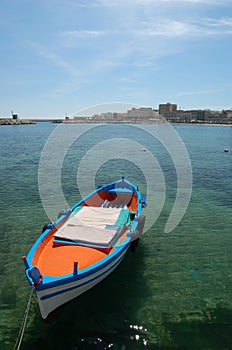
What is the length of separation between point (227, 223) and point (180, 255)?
4986mm

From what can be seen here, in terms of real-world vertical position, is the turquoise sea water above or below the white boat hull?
below

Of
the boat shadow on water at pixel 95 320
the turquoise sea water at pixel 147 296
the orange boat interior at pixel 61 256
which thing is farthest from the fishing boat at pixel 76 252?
the turquoise sea water at pixel 147 296

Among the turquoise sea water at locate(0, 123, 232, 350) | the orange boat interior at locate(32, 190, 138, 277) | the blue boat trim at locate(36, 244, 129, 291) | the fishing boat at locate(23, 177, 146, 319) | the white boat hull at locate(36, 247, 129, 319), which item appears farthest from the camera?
the orange boat interior at locate(32, 190, 138, 277)

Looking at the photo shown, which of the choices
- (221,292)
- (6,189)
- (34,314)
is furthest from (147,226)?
(6,189)

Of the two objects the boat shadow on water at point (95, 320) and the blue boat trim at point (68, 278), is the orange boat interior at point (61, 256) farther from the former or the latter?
the boat shadow on water at point (95, 320)

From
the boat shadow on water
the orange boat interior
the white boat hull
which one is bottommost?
the boat shadow on water

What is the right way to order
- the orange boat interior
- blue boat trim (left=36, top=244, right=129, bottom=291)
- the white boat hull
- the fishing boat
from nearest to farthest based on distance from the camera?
blue boat trim (left=36, top=244, right=129, bottom=291)
the white boat hull
the fishing boat
the orange boat interior

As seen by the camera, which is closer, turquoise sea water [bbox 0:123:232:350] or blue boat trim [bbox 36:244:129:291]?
blue boat trim [bbox 36:244:129:291]

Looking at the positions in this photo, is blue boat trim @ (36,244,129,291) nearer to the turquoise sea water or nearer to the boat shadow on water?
the boat shadow on water

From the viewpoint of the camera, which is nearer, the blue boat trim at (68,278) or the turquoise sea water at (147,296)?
the blue boat trim at (68,278)

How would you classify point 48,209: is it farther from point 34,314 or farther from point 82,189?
point 34,314

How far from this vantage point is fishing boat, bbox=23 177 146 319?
25.3 ft

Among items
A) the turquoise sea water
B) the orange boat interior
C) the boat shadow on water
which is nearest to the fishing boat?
the orange boat interior

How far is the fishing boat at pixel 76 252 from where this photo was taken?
304 inches
